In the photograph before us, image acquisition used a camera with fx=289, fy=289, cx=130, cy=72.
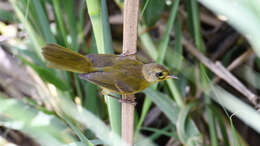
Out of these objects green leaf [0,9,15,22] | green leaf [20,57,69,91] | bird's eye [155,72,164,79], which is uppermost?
green leaf [0,9,15,22]

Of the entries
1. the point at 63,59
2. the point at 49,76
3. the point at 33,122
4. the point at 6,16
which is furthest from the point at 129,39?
the point at 6,16

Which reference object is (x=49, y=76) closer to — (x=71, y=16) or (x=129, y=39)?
(x=71, y=16)

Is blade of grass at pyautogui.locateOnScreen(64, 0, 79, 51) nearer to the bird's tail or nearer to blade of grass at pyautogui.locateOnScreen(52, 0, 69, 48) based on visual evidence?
blade of grass at pyautogui.locateOnScreen(52, 0, 69, 48)

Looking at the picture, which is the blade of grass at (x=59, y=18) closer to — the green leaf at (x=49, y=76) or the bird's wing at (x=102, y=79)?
the green leaf at (x=49, y=76)

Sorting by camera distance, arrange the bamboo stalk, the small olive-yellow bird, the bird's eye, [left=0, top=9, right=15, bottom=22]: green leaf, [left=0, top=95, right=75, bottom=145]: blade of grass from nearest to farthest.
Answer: [left=0, top=95, right=75, bottom=145]: blade of grass < the bamboo stalk < the small olive-yellow bird < the bird's eye < [left=0, top=9, right=15, bottom=22]: green leaf

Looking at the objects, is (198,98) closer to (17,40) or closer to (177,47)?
(177,47)

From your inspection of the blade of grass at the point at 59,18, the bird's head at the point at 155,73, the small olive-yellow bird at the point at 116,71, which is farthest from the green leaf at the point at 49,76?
the bird's head at the point at 155,73

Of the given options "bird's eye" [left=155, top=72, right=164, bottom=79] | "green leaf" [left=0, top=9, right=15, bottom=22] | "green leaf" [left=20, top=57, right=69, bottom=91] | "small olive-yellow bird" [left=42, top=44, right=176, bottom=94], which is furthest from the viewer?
"green leaf" [left=0, top=9, right=15, bottom=22]

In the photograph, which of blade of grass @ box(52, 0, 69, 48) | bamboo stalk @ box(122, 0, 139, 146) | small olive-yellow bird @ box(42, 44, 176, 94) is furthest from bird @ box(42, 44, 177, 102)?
blade of grass @ box(52, 0, 69, 48)
